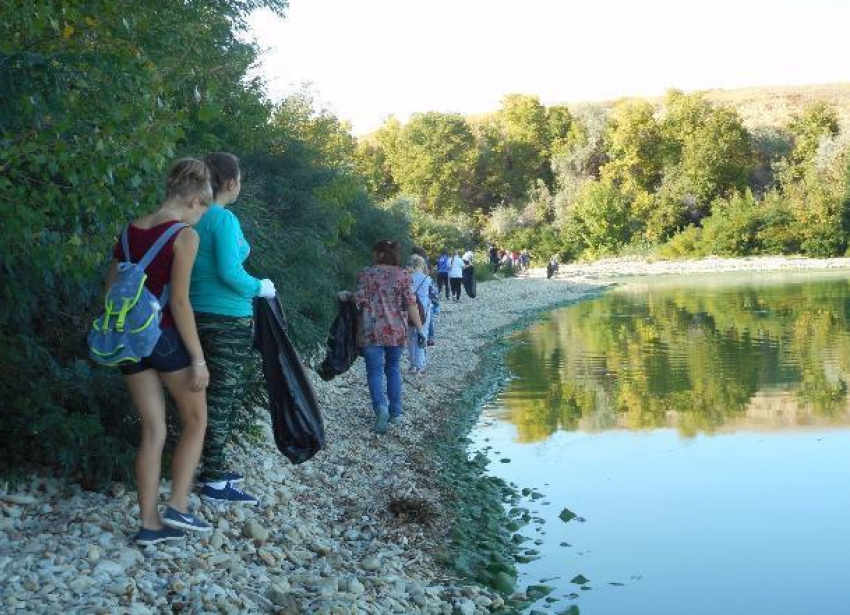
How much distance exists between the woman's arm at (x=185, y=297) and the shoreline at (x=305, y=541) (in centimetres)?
97

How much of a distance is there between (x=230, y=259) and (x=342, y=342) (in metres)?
3.92

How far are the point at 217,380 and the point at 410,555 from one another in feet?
5.38

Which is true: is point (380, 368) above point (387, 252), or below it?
below

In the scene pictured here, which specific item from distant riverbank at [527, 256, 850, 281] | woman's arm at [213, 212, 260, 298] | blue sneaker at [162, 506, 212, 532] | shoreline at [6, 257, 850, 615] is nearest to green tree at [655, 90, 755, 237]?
distant riverbank at [527, 256, 850, 281]

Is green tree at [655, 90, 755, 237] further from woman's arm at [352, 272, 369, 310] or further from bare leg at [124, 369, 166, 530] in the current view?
bare leg at [124, 369, 166, 530]

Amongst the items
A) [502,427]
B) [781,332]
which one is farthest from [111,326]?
[781,332]

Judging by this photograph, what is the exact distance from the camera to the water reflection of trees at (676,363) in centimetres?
1200

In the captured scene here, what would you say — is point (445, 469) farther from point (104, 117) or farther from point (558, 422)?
point (104, 117)

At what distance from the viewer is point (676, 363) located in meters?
16.3

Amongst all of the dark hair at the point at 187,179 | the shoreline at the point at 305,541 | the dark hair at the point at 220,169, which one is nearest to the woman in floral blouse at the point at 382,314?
the shoreline at the point at 305,541

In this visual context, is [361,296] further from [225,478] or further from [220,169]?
[220,169]

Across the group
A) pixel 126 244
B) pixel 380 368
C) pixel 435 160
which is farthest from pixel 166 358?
pixel 435 160

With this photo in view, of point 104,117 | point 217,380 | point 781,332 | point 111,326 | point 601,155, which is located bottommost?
point 781,332

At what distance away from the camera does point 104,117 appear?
4660mm
